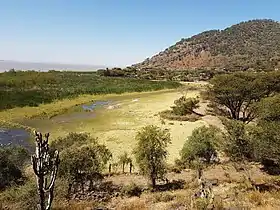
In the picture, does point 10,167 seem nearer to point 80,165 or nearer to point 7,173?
point 7,173

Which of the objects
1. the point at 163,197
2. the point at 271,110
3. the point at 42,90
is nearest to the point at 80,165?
the point at 163,197

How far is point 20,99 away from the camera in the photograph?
6216cm

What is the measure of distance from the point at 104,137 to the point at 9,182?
16320 mm

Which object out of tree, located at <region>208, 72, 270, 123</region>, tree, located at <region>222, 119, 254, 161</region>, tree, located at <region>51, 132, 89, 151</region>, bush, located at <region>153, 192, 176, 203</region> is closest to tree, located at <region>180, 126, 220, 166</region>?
tree, located at <region>222, 119, 254, 161</region>

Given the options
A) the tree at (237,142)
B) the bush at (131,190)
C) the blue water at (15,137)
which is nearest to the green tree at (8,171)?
the bush at (131,190)

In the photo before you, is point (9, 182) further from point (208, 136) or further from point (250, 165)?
point (250, 165)

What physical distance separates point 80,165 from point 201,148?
324 inches

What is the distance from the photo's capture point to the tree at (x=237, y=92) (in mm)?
43781

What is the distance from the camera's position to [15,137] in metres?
36.8

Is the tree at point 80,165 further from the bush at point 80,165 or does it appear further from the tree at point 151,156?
the tree at point 151,156

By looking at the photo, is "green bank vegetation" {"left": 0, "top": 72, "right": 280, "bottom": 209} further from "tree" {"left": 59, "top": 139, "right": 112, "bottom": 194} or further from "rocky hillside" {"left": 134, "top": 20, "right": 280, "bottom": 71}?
"rocky hillside" {"left": 134, "top": 20, "right": 280, "bottom": 71}

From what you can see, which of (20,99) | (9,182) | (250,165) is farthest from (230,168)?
(20,99)

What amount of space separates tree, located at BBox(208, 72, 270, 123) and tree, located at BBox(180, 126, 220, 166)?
1973cm

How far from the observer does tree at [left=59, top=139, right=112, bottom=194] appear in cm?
1939
